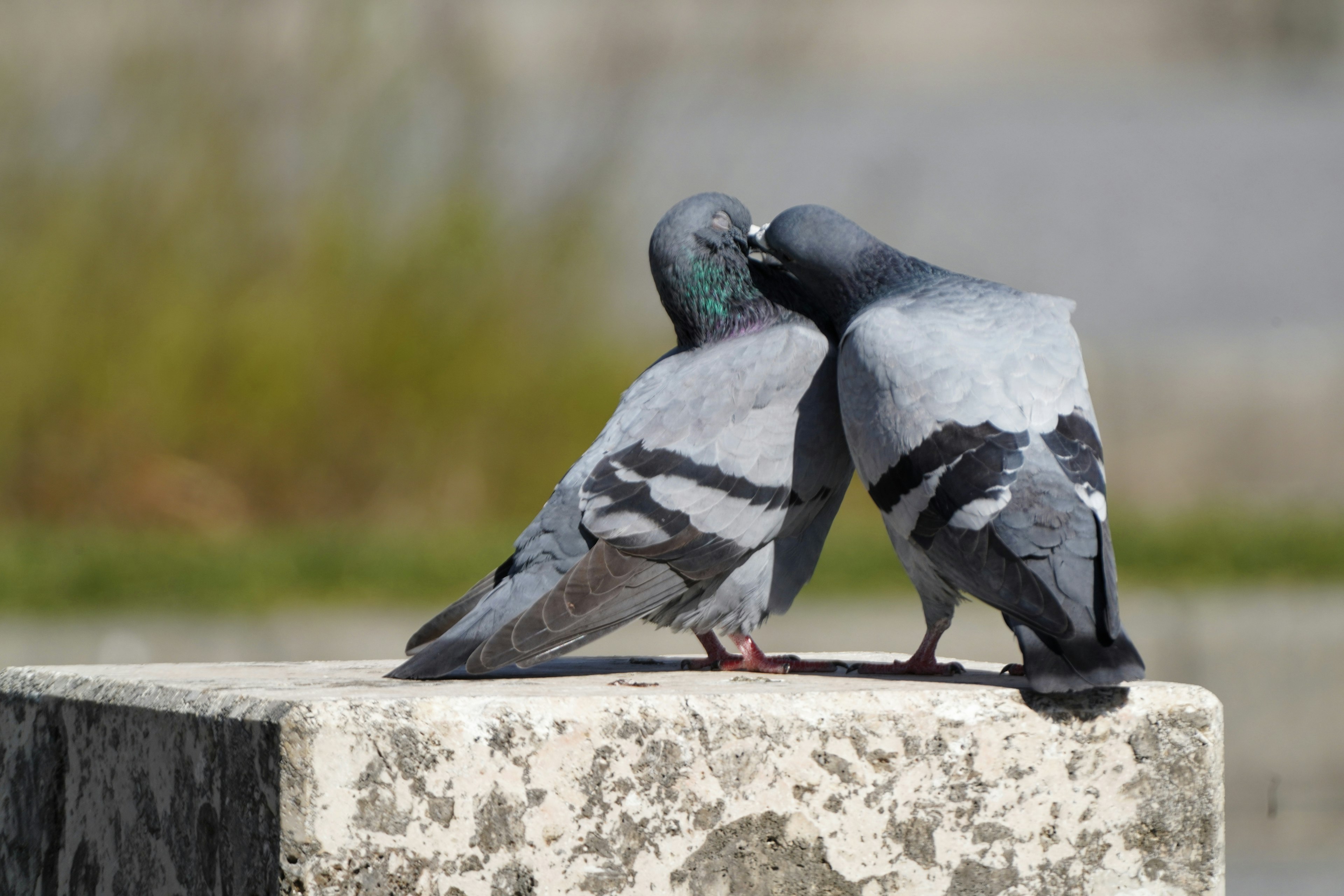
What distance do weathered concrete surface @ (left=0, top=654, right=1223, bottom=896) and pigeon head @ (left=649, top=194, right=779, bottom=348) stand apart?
0.81 m

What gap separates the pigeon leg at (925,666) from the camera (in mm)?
2738

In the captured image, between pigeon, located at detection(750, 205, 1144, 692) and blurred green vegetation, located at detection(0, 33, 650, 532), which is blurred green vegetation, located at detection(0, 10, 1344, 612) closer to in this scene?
blurred green vegetation, located at detection(0, 33, 650, 532)

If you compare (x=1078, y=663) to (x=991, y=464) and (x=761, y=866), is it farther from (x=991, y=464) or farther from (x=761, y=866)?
(x=761, y=866)

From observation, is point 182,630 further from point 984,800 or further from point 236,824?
point 984,800

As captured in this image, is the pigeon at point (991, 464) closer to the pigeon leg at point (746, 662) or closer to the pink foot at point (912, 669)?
the pink foot at point (912, 669)

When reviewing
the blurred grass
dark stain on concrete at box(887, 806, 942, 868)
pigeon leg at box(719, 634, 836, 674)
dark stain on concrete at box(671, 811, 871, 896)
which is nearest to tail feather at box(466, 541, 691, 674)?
pigeon leg at box(719, 634, 836, 674)

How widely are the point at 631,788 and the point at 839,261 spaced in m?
1.24

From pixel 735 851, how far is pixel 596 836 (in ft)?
0.74

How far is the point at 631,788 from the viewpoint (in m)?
2.24

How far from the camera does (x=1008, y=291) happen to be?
2916 millimetres

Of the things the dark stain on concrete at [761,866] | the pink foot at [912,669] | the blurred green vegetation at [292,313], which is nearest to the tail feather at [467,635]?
the dark stain on concrete at [761,866]

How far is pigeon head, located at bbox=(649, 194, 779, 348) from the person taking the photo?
3.06 m

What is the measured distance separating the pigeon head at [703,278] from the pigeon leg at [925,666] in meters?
0.74

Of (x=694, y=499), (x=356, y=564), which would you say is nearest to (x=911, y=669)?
(x=694, y=499)
